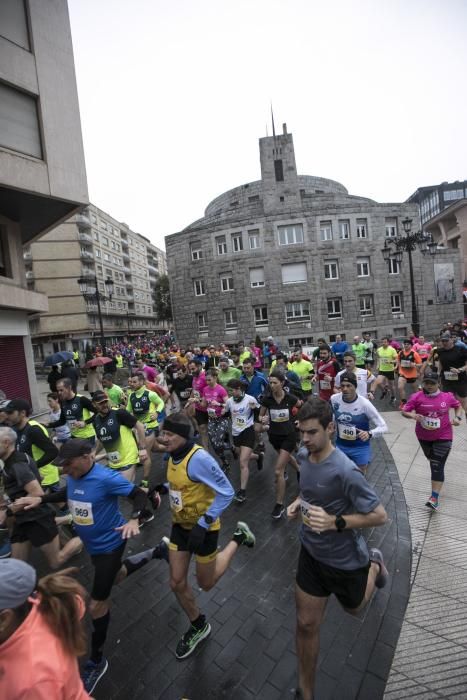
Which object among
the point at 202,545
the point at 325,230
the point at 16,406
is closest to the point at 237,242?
the point at 325,230

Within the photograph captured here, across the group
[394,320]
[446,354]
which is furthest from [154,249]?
[446,354]

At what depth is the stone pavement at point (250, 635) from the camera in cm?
268

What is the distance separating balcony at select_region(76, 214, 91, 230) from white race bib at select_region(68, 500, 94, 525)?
5624 centimetres

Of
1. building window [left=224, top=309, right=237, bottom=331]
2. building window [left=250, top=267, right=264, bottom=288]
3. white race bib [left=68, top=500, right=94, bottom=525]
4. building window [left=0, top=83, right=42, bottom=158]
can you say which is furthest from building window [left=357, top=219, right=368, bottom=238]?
white race bib [left=68, top=500, right=94, bottom=525]

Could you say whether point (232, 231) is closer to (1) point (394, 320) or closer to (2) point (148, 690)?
(1) point (394, 320)

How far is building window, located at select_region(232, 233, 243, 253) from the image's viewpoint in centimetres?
2948

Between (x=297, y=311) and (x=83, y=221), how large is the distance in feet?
133

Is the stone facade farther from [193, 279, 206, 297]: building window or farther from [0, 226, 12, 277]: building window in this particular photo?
[0, 226, 12, 277]: building window

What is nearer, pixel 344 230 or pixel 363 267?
pixel 344 230

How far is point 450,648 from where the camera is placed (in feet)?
9.37

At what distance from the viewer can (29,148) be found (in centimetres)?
1204

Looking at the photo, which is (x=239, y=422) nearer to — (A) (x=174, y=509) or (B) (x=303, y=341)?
(A) (x=174, y=509)

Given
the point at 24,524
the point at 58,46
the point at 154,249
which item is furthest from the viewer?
the point at 154,249

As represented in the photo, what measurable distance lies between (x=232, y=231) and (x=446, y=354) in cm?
2434
